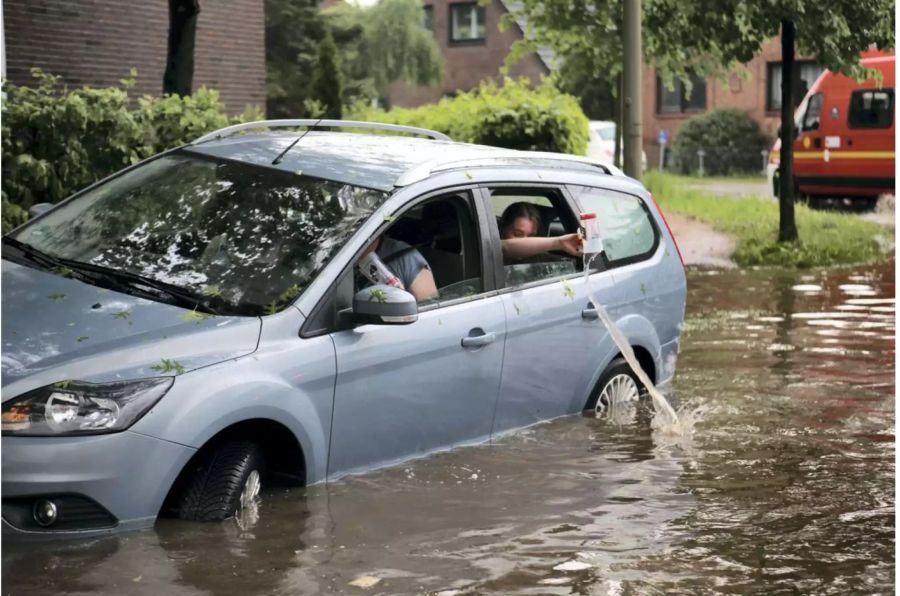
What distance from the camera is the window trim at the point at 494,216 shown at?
24.0 feet

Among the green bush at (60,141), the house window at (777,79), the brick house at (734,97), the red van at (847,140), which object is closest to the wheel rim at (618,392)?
the green bush at (60,141)

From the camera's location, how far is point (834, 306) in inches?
574

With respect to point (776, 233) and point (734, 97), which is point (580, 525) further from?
point (734, 97)

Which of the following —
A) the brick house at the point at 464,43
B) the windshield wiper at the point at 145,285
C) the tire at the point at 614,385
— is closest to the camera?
the windshield wiper at the point at 145,285

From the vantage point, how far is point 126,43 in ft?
61.9

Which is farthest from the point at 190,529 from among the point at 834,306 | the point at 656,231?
the point at 834,306

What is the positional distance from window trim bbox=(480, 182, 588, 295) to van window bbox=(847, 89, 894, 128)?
18.8 m

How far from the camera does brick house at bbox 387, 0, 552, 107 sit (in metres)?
50.2

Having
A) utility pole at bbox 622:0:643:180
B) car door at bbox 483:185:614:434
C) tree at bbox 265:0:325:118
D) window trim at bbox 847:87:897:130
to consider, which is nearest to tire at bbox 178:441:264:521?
car door at bbox 483:185:614:434

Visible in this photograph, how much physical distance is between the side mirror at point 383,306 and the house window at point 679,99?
43.2 meters

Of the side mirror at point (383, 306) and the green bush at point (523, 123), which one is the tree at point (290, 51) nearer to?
the green bush at point (523, 123)

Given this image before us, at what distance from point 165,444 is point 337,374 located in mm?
943

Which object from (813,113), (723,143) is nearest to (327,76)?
(723,143)

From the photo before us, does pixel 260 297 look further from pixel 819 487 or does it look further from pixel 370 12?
pixel 370 12
